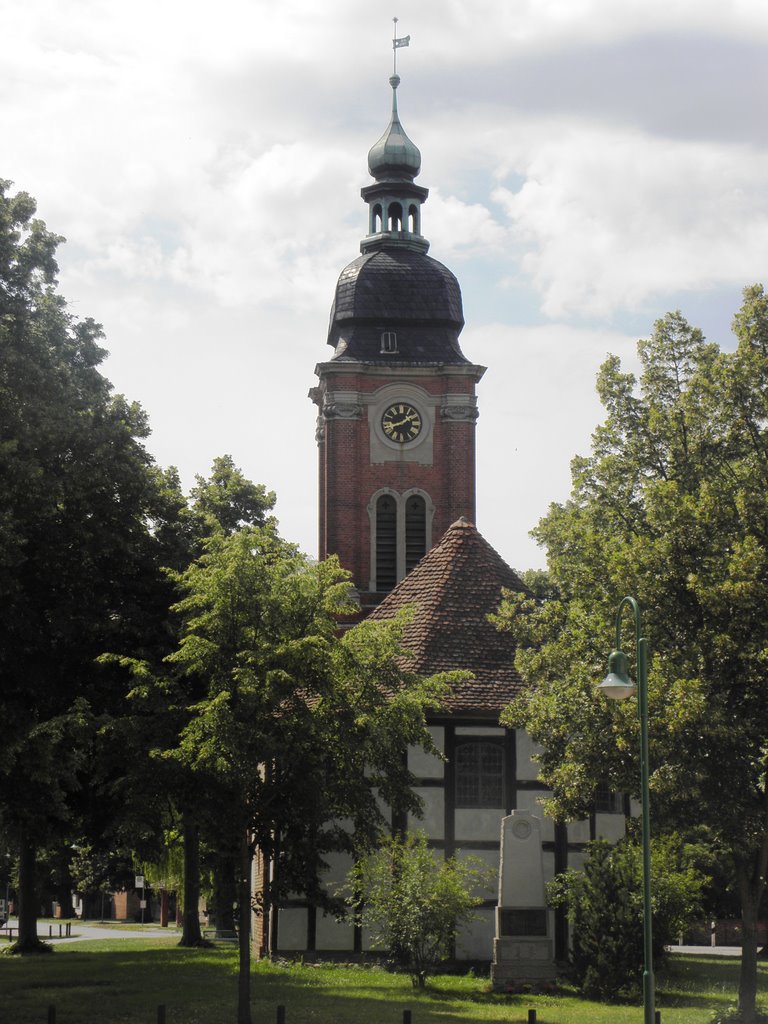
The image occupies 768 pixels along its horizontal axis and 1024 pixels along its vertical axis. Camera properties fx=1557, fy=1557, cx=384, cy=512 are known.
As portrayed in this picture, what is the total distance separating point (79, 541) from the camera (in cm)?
2784

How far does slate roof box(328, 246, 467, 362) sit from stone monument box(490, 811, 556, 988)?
28.7 metres

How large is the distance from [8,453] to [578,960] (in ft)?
44.5

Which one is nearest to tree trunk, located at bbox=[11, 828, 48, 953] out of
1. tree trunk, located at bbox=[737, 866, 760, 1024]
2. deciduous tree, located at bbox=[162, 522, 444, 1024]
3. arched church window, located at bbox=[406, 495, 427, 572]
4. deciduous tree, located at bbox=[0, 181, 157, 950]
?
deciduous tree, located at bbox=[0, 181, 157, 950]

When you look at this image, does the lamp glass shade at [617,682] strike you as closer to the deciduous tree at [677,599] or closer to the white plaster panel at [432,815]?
the deciduous tree at [677,599]

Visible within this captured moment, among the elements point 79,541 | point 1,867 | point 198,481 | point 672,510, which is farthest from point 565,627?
point 1,867

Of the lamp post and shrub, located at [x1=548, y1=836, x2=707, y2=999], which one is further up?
the lamp post

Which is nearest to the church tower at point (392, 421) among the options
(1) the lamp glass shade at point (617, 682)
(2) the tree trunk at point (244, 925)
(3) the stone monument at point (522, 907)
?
(3) the stone monument at point (522, 907)

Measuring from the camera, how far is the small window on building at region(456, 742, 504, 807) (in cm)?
3034

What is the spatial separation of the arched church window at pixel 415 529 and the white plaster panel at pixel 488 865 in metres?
22.9

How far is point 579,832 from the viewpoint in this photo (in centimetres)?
3080

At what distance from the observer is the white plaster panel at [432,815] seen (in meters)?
30.0

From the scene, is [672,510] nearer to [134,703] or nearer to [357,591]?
[134,703]

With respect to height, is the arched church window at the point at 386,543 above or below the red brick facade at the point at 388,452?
below

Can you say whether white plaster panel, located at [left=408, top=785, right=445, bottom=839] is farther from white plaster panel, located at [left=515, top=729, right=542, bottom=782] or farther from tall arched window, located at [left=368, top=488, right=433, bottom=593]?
tall arched window, located at [left=368, top=488, right=433, bottom=593]
